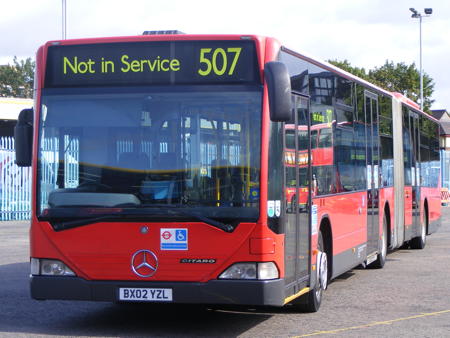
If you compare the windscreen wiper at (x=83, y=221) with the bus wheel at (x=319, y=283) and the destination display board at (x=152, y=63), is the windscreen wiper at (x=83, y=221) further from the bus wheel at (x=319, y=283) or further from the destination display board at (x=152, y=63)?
the bus wheel at (x=319, y=283)

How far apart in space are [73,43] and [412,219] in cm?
1149

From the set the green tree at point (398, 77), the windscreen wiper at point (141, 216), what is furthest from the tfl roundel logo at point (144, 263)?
the green tree at point (398, 77)

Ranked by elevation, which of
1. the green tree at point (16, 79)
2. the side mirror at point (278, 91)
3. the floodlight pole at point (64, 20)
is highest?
the green tree at point (16, 79)

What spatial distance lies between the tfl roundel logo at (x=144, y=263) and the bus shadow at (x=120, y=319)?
75 cm

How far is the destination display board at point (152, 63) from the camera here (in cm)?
910

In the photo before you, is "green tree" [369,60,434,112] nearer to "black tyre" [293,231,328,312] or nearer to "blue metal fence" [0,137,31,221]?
"blue metal fence" [0,137,31,221]

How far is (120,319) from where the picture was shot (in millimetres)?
10453

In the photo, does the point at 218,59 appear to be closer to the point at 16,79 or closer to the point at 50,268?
the point at 50,268

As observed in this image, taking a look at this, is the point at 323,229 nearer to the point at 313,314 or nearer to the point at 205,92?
the point at 313,314

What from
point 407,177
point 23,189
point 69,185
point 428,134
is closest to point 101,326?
point 69,185

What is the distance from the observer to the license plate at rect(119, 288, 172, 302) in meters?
8.98

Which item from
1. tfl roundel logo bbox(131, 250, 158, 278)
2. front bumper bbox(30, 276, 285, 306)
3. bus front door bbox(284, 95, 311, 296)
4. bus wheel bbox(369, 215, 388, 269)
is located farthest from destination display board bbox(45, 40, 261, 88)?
bus wheel bbox(369, 215, 388, 269)

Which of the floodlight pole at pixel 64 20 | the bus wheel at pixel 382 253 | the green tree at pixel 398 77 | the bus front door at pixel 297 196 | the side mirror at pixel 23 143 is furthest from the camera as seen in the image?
the green tree at pixel 398 77

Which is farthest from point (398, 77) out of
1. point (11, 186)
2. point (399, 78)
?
point (11, 186)
